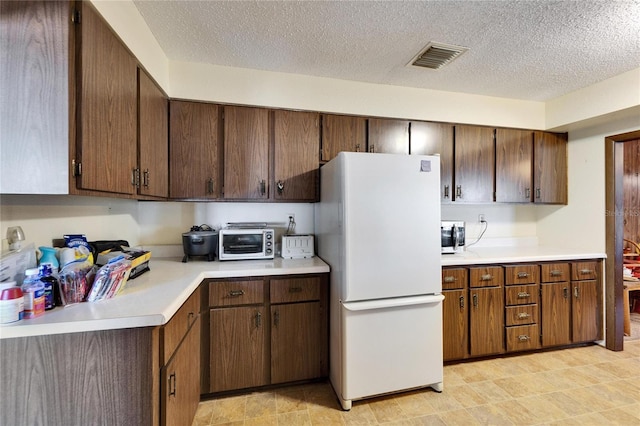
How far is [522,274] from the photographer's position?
244 cm

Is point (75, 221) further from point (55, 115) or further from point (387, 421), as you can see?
point (387, 421)

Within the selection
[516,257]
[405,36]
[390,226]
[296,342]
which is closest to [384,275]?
[390,226]

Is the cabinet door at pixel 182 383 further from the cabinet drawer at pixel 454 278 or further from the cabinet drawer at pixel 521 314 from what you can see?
the cabinet drawer at pixel 521 314

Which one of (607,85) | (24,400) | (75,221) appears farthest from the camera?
(607,85)

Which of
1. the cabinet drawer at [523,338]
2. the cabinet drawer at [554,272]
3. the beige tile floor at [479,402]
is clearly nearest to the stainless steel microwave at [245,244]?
the beige tile floor at [479,402]

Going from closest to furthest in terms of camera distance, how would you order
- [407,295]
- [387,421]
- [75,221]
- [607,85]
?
1. [75,221]
2. [387,421]
3. [407,295]
4. [607,85]

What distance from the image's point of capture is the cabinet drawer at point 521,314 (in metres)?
2.41

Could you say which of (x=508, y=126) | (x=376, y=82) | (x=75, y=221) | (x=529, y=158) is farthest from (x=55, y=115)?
(x=529, y=158)

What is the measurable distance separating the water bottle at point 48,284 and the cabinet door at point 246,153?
1192 mm

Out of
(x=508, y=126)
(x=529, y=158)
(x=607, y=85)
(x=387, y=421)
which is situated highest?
(x=607, y=85)

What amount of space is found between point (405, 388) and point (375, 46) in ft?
7.63

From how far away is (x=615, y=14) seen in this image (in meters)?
1.58

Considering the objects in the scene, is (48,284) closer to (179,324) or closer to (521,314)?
(179,324)

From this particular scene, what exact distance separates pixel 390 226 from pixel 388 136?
1.03 metres
